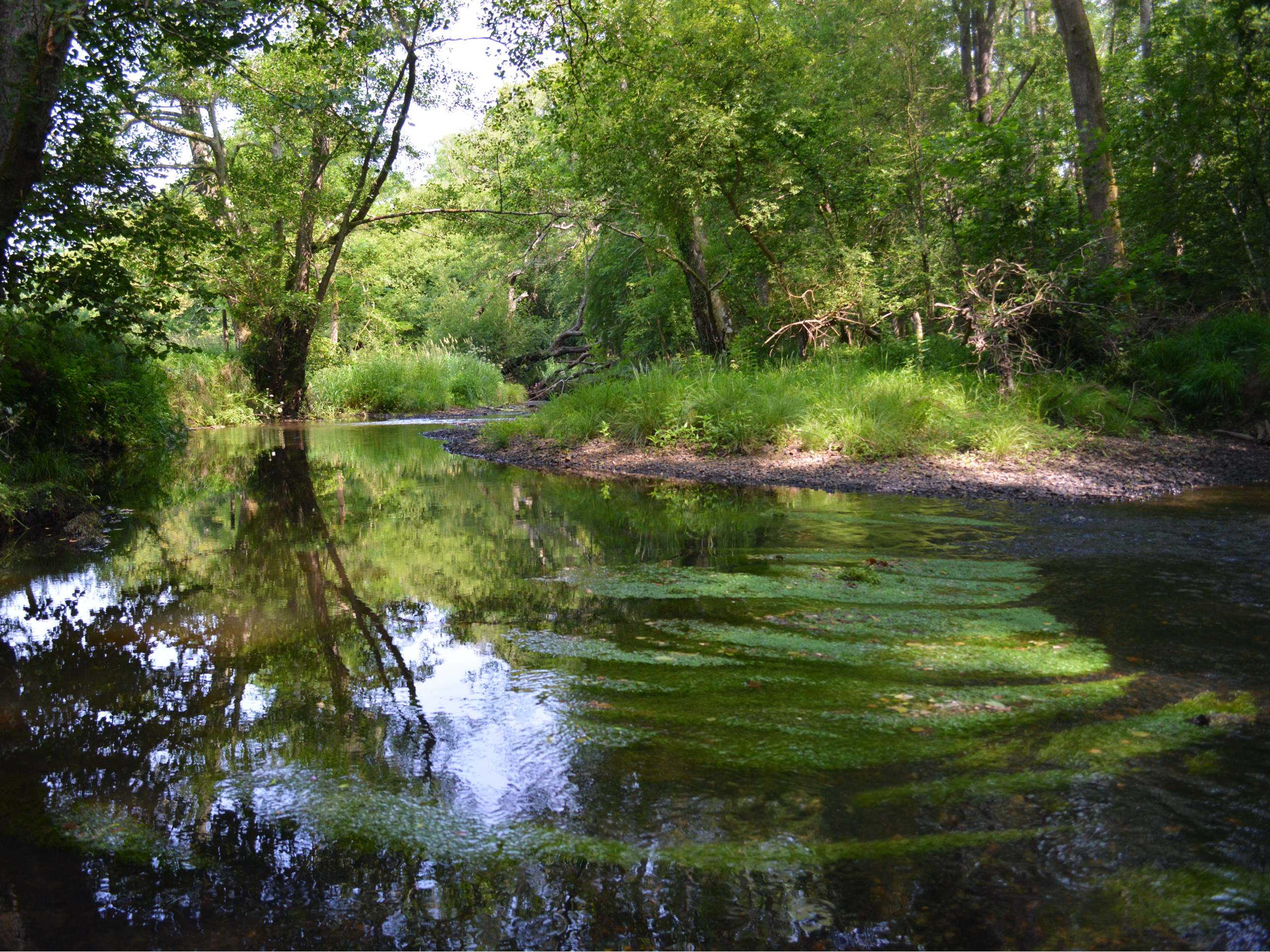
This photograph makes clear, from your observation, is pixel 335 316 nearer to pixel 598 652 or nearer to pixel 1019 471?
pixel 1019 471

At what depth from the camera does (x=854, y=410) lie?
390 inches

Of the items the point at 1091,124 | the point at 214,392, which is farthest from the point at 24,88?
the point at 214,392

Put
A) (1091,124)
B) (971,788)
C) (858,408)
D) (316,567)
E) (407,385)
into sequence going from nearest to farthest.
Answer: (971,788) < (316,567) < (858,408) < (1091,124) < (407,385)

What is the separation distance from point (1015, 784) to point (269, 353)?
21.8 meters

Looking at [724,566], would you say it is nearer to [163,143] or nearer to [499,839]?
[499,839]

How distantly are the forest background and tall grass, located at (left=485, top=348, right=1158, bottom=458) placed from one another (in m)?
0.05

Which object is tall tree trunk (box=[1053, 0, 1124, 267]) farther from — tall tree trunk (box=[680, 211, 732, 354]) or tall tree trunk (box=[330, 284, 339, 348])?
tall tree trunk (box=[330, 284, 339, 348])

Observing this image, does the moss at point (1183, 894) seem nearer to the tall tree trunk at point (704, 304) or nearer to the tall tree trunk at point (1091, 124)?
the tall tree trunk at point (1091, 124)

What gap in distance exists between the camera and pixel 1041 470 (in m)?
8.23

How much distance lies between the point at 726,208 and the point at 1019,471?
8.17 metres

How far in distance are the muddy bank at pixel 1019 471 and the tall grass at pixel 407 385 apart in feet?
50.0

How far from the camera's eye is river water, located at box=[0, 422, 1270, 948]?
6.60 ft

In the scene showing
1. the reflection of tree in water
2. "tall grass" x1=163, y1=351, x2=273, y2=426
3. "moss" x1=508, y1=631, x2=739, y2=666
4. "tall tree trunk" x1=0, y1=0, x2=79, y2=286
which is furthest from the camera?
"tall grass" x1=163, y1=351, x2=273, y2=426

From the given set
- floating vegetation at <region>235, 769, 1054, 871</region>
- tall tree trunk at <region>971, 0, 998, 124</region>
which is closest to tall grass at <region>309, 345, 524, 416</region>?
tall tree trunk at <region>971, 0, 998, 124</region>
